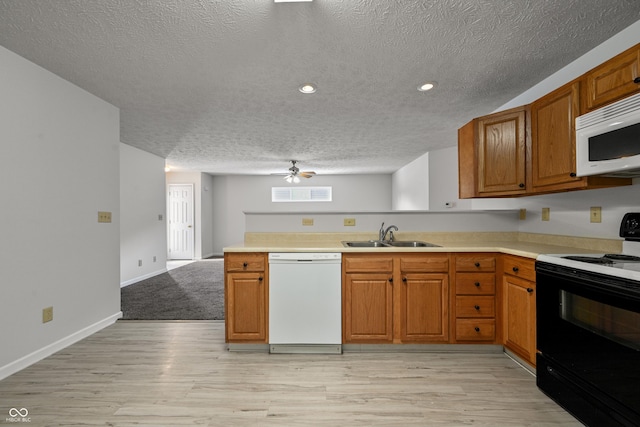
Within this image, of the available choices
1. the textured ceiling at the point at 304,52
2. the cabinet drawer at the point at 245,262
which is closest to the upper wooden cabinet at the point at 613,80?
the textured ceiling at the point at 304,52

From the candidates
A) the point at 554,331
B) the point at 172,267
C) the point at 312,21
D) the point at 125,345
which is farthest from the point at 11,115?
the point at 172,267

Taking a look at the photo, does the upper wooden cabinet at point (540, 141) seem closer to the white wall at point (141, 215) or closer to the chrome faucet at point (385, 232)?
the chrome faucet at point (385, 232)

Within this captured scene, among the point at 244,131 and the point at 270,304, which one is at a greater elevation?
the point at 244,131

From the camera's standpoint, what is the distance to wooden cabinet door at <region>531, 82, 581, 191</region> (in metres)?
1.96

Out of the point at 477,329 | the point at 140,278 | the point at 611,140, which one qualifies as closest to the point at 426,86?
the point at 611,140

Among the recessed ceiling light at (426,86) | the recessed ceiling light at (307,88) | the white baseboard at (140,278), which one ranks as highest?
the recessed ceiling light at (307,88)

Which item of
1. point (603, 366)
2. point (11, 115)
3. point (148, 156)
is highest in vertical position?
point (148, 156)

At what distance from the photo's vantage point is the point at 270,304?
2453 mm

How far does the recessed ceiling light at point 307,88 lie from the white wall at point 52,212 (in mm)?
2222

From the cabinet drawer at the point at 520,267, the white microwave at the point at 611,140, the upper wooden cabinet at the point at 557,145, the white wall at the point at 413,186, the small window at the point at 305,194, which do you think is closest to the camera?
the white microwave at the point at 611,140

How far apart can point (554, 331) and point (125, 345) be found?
3.51 m

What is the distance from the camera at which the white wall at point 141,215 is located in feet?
15.5

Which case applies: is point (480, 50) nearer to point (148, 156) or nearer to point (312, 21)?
point (312, 21)

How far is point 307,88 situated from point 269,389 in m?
2.59
